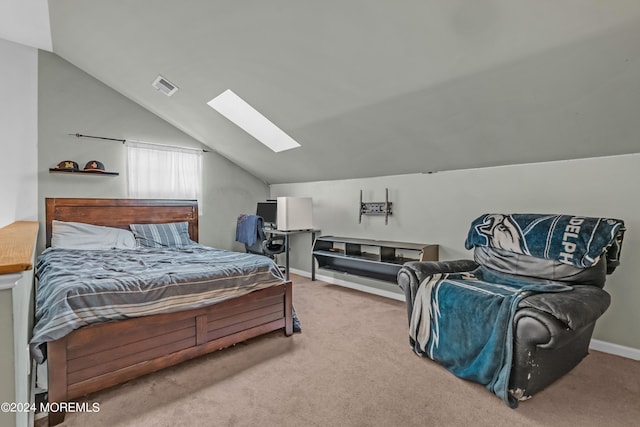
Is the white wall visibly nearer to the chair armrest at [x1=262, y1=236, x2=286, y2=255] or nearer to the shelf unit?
the chair armrest at [x1=262, y1=236, x2=286, y2=255]

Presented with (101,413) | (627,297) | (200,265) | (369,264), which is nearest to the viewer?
(101,413)

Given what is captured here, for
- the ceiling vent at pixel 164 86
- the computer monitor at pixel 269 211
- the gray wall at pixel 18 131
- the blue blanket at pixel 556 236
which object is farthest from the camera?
the computer monitor at pixel 269 211

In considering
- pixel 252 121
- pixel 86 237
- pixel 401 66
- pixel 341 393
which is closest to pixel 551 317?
pixel 341 393

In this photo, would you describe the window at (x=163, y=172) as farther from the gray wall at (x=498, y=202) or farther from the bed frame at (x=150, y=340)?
the bed frame at (x=150, y=340)

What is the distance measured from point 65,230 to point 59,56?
2048mm

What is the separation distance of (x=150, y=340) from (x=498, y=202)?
3.06 m

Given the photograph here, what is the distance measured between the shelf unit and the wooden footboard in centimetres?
141

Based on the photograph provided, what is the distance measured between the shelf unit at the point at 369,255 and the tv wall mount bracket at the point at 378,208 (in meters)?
0.34

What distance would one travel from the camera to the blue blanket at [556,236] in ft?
6.93

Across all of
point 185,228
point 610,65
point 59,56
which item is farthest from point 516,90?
point 59,56

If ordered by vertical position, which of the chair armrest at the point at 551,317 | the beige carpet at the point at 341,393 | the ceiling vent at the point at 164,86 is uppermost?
the ceiling vent at the point at 164,86

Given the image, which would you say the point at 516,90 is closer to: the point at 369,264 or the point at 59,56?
the point at 369,264

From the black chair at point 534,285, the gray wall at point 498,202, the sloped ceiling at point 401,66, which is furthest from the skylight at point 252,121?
the black chair at point 534,285

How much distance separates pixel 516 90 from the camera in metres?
2.17
